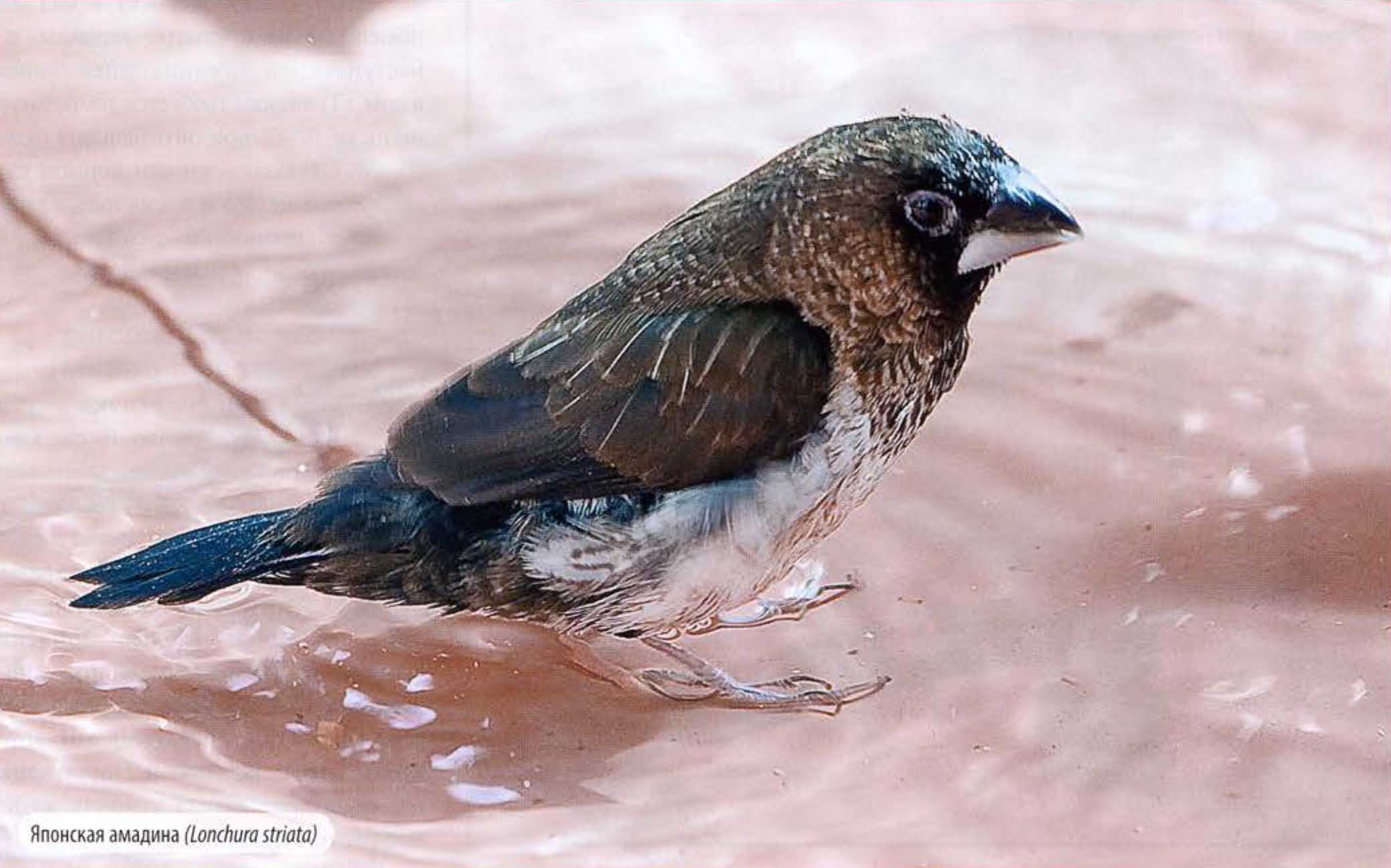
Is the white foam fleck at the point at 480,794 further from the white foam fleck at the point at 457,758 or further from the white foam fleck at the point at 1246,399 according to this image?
the white foam fleck at the point at 1246,399

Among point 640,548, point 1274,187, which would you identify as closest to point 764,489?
point 640,548

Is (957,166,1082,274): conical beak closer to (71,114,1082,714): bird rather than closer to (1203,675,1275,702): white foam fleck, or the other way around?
(71,114,1082,714): bird

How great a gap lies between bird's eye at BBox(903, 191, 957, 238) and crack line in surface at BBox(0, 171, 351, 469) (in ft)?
4.05

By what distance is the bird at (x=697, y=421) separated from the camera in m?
2.74

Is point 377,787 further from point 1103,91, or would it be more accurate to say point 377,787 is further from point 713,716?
point 1103,91

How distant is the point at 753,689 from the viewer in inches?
116

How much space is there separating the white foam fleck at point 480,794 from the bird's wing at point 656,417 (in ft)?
1.46

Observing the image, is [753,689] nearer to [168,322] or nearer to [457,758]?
[457,758]

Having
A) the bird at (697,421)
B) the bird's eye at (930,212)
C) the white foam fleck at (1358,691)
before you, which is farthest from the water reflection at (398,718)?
the white foam fleck at (1358,691)

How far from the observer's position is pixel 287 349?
3564 mm

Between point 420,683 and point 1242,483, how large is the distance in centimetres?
159

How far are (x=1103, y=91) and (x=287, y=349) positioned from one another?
200 cm
